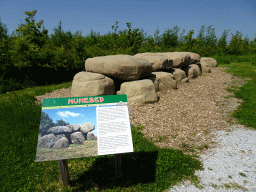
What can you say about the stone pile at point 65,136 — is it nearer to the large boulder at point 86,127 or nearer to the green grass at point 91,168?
the large boulder at point 86,127

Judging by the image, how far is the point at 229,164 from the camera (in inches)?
139

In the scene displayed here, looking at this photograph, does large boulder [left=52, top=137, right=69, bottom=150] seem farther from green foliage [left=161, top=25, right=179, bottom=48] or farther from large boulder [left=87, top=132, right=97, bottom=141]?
green foliage [left=161, top=25, right=179, bottom=48]

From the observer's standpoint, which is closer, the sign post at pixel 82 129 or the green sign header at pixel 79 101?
the sign post at pixel 82 129

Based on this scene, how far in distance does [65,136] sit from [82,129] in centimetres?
24

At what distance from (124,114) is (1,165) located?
7.74 feet

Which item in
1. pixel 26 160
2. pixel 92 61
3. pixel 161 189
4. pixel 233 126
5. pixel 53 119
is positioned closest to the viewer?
pixel 53 119

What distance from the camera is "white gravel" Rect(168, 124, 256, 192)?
3018mm

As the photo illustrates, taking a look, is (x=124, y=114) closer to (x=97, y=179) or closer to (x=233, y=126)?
(x=97, y=179)

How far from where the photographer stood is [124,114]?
2.77 meters

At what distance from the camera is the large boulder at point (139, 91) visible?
6223 millimetres

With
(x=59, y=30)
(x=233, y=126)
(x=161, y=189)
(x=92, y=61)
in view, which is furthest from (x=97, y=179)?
(x=59, y=30)

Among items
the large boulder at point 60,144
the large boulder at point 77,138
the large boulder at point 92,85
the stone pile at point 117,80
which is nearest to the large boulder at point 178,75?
the stone pile at point 117,80

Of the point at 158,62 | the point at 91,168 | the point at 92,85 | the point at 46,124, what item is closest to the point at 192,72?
the point at 158,62

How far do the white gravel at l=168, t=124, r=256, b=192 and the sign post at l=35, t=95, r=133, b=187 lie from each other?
124cm
